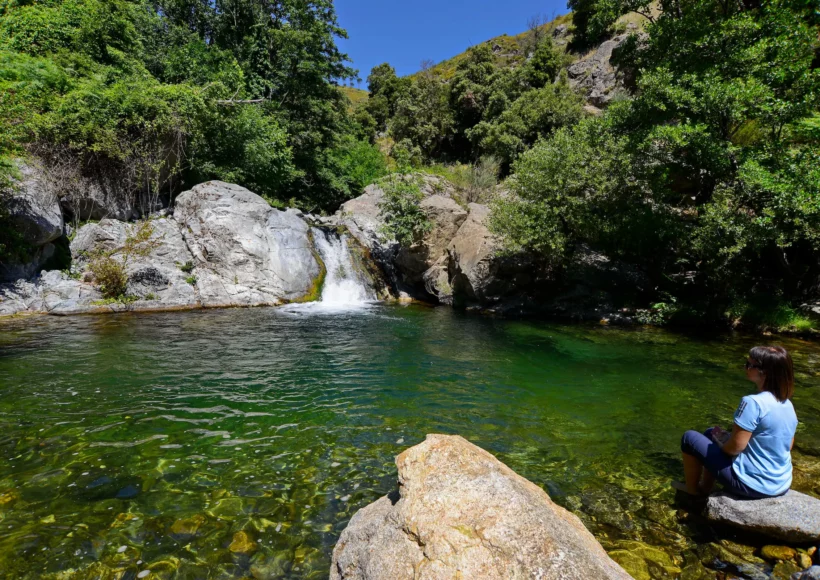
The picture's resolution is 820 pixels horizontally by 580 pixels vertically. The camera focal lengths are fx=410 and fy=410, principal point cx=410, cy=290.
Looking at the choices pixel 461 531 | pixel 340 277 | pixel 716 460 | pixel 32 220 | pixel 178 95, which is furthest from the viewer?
pixel 340 277

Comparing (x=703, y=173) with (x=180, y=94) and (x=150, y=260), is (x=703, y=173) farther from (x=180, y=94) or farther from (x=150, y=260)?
(x=180, y=94)

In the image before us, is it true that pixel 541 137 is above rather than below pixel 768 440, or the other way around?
above

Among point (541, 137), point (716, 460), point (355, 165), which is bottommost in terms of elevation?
point (716, 460)

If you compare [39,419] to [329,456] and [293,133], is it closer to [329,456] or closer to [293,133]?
[329,456]

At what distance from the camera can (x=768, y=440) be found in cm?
417

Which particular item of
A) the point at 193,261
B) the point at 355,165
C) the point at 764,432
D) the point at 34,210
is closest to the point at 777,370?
the point at 764,432

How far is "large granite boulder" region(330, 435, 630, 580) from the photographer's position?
2.64 metres

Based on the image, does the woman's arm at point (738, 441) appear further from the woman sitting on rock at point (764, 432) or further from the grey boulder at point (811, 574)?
the grey boulder at point (811, 574)

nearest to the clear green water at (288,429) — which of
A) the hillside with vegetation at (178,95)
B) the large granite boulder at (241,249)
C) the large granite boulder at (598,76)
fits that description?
the large granite boulder at (241,249)

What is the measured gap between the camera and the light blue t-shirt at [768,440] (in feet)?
13.5

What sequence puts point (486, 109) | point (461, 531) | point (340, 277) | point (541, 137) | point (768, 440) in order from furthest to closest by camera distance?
point (486, 109) → point (541, 137) → point (340, 277) → point (768, 440) → point (461, 531)

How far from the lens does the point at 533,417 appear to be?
760 centimetres

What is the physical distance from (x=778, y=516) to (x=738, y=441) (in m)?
0.72

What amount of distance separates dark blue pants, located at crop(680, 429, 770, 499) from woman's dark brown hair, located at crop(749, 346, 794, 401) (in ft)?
2.92
